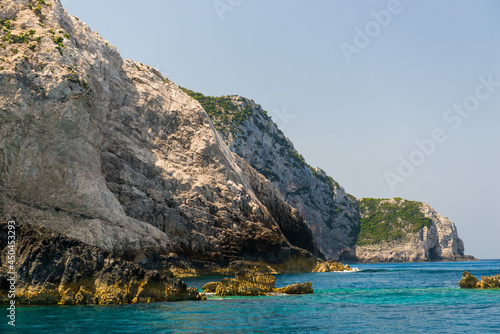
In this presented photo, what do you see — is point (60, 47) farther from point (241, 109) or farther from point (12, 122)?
point (241, 109)

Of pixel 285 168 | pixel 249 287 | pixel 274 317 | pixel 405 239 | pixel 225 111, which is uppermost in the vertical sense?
pixel 225 111

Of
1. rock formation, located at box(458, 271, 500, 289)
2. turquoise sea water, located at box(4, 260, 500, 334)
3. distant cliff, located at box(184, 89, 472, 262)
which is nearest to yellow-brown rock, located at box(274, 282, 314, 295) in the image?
turquoise sea water, located at box(4, 260, 500, 334)

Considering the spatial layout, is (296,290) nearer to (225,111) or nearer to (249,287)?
(249,287)

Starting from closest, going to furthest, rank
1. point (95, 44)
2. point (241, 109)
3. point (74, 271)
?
point (74, 271)
point (95, 44)
point (241, 109)

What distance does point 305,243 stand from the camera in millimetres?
98562

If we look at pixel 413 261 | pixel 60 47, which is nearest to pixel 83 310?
pixel 60 47

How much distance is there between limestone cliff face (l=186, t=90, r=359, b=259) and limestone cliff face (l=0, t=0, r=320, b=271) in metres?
55.1

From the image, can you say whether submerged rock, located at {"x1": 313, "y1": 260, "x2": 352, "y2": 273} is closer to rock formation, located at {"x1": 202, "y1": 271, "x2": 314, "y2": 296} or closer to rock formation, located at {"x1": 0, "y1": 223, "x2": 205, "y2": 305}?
rock formation, located at {"x1": 202, "y1": 271, "x2": 314, "y2": 296}

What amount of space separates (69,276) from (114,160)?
3753cm

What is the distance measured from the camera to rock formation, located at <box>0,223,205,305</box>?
32.9m

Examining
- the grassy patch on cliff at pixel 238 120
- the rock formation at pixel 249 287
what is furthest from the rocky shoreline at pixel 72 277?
the grassy patch on cliff at pixel 238 120

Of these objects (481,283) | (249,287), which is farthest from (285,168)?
(249,287)

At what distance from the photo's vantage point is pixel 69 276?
111ft

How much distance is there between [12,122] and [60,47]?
45.5 ft
